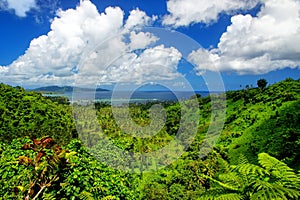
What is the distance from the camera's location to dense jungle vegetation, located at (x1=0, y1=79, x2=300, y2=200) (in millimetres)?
3525

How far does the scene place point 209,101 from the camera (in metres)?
55.3

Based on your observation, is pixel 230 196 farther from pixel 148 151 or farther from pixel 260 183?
pixel 148 151

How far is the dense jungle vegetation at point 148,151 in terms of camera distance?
139 inches

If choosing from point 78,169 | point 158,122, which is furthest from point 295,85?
point 78,169

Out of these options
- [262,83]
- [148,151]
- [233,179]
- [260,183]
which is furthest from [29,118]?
[260,183]

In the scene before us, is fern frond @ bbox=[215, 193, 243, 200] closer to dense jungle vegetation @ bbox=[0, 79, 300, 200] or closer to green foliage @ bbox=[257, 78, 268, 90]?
dense jungle vegetation @ bbox=[0, 79, 300, 200]

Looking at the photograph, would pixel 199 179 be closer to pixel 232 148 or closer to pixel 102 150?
pixel 232 148

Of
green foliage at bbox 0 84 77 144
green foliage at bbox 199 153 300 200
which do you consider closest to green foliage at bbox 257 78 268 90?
green foliage at bbox 0 84 77 144

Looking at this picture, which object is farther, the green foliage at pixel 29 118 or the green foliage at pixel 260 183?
the green foliage at pixel 29 118

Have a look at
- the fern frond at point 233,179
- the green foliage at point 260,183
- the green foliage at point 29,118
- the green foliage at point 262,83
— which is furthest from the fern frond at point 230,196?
the green foliage at point 262,83

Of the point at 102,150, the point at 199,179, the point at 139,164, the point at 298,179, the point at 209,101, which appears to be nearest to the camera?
the point at 298,179

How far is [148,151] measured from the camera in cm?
3192

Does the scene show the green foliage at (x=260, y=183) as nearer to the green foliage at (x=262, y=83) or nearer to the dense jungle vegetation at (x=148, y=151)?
the dense jungle vegetation at (x=148, y=151)

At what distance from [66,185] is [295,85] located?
4429 centimetres
